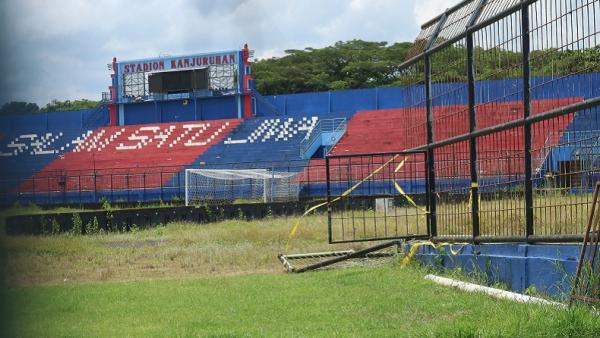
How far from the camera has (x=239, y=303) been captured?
8.45 m

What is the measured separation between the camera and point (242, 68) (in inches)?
2195

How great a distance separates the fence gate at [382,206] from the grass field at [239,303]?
1.40 metres

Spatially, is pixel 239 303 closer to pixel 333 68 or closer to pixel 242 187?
pixel 242 187

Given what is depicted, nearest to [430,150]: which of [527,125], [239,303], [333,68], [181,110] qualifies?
[527,125]

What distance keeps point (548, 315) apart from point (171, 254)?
11.7 metres

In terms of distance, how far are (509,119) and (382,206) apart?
1371cm

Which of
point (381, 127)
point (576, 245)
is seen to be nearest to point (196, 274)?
point (576, 245)

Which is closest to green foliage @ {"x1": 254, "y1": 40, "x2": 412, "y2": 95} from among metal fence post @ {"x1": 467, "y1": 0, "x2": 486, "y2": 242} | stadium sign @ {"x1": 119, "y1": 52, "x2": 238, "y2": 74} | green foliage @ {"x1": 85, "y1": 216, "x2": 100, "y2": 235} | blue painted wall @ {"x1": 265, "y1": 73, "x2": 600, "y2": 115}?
stadium sign @ {"x1": 119, "y1": 52, "x2": 238, "y2": 74}

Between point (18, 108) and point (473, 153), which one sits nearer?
point (18, 108)

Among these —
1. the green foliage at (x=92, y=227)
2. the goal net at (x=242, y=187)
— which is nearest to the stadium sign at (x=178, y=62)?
the goal net at (x=242, y=187)

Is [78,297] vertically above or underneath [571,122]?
underneath

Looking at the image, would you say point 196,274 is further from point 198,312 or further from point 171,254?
point 198,312

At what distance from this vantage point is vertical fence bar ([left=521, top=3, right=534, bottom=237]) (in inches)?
315

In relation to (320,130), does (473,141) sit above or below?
below
